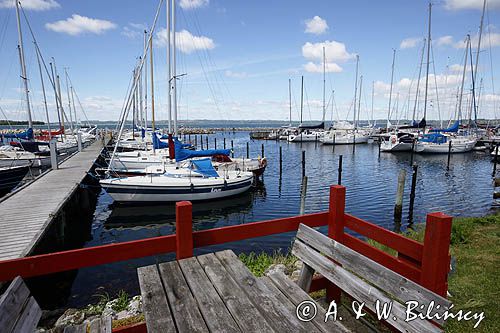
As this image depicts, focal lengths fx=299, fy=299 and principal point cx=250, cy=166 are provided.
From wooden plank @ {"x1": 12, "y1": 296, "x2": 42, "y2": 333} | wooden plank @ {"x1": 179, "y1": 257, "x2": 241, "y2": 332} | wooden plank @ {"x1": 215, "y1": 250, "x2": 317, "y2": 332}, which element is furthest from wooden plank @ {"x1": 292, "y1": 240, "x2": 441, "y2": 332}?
wooden plank @ {"x1": 12, "y1": 296, "x2": 42, "y2": 333}

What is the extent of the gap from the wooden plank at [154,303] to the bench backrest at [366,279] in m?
1.78

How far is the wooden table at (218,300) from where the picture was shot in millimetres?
2340

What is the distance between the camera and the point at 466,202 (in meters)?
17.8

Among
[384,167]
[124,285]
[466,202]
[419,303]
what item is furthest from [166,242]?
[384,167]

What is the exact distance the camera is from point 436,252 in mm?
2857

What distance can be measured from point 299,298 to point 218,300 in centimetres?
76

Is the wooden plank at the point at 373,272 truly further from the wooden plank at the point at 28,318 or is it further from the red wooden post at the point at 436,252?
the wooden plank at the point at 28,318

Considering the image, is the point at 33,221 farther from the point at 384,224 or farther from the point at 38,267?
the point at 384,224

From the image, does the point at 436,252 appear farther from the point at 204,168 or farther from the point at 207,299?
the point at 204,168

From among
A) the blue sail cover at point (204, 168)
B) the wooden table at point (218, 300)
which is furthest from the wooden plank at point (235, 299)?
the blue sail cover at point (204, 168)

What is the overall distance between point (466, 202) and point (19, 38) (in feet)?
121

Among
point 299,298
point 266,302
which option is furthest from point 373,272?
point 266,302

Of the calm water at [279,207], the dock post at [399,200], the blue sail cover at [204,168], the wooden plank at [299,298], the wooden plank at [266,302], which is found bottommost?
the calm water at [279,207]

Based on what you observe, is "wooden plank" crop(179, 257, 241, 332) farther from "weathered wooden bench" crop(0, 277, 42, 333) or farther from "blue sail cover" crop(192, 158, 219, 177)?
"blue sail cover" crop(192, 158, 219, 177)
